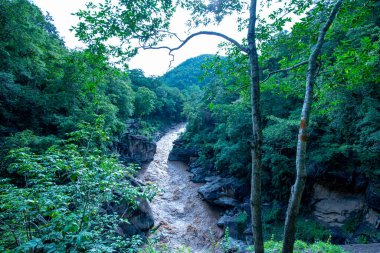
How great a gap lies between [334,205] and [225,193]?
6.36 metres

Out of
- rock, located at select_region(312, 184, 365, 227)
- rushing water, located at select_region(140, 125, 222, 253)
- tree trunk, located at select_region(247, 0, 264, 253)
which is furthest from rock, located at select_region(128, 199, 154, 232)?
rock, located at select_region(312, 184, 365, 227)

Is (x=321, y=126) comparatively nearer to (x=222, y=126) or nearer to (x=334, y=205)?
(x=334, y=205)

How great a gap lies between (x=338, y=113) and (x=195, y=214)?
10297 mm

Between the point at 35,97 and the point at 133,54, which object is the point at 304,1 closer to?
the point at 133,54

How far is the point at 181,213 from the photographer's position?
13133 millimetres

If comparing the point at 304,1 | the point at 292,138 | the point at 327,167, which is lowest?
the point at 327,167

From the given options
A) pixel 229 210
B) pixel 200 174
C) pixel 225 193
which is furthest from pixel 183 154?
pixel 229 210

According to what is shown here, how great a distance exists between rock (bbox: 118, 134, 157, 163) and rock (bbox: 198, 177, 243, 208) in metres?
10.1

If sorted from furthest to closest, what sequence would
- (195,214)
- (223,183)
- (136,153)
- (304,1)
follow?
(136,153) < (223,183) < (195,214) < (304,1)

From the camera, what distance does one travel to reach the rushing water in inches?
411

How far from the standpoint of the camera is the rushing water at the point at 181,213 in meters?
10.4

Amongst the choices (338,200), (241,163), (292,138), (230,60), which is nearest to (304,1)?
(230,60)

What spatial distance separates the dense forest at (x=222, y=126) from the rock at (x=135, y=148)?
8480 millimetres

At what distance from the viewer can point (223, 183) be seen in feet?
47.2
